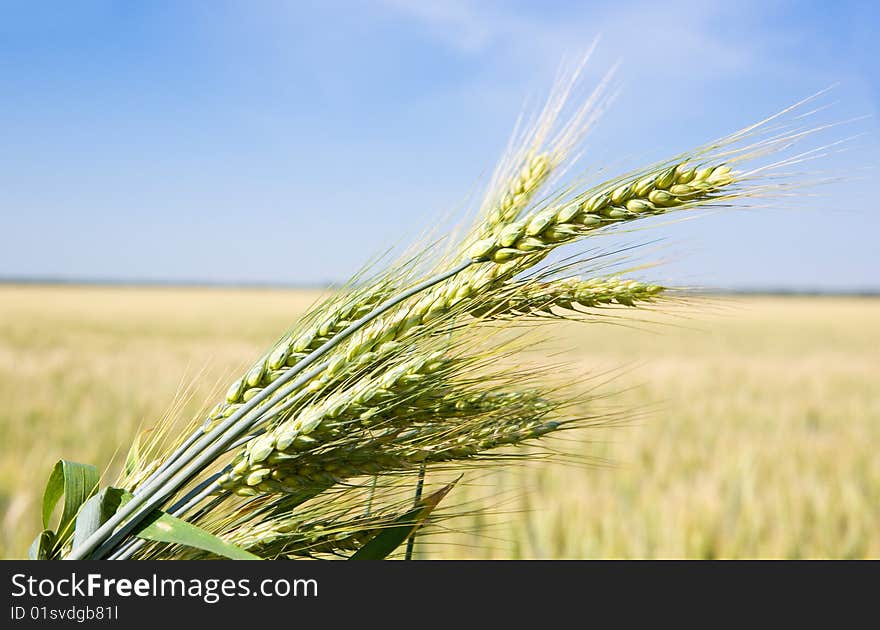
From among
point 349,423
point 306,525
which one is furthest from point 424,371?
point 306,525

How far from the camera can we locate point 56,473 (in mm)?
875

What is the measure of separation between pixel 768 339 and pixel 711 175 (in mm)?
22792

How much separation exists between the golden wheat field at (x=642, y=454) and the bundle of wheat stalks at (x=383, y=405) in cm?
7

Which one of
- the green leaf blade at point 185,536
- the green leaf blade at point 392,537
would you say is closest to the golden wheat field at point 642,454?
the green leaf blade at point 392,537

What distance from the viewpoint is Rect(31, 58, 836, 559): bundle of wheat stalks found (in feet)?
2.27

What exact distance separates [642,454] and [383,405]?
5381 mm

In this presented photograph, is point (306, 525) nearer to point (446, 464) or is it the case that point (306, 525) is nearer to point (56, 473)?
point (446, 464)

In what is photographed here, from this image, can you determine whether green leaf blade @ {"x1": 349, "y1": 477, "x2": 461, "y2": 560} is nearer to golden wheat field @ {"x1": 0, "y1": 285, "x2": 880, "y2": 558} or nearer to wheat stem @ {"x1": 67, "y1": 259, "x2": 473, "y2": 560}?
golden wheat field @ {"x1": 0, "y1": 285, "x2": 880, "y2": 558}

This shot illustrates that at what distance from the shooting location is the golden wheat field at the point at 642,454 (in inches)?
83.1

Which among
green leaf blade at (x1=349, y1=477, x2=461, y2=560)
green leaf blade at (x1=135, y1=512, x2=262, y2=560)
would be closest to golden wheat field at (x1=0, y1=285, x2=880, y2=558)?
green leaf blade at (x1=349, y1=477, x2=461, y2=560)

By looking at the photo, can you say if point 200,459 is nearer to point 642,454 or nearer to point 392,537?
point 392,537

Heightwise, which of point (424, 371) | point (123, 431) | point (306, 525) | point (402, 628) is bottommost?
point (402, 628)

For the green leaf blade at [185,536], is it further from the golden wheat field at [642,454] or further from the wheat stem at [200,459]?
the golden wheat field at [642,454]

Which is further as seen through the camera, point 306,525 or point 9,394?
point 9,394
